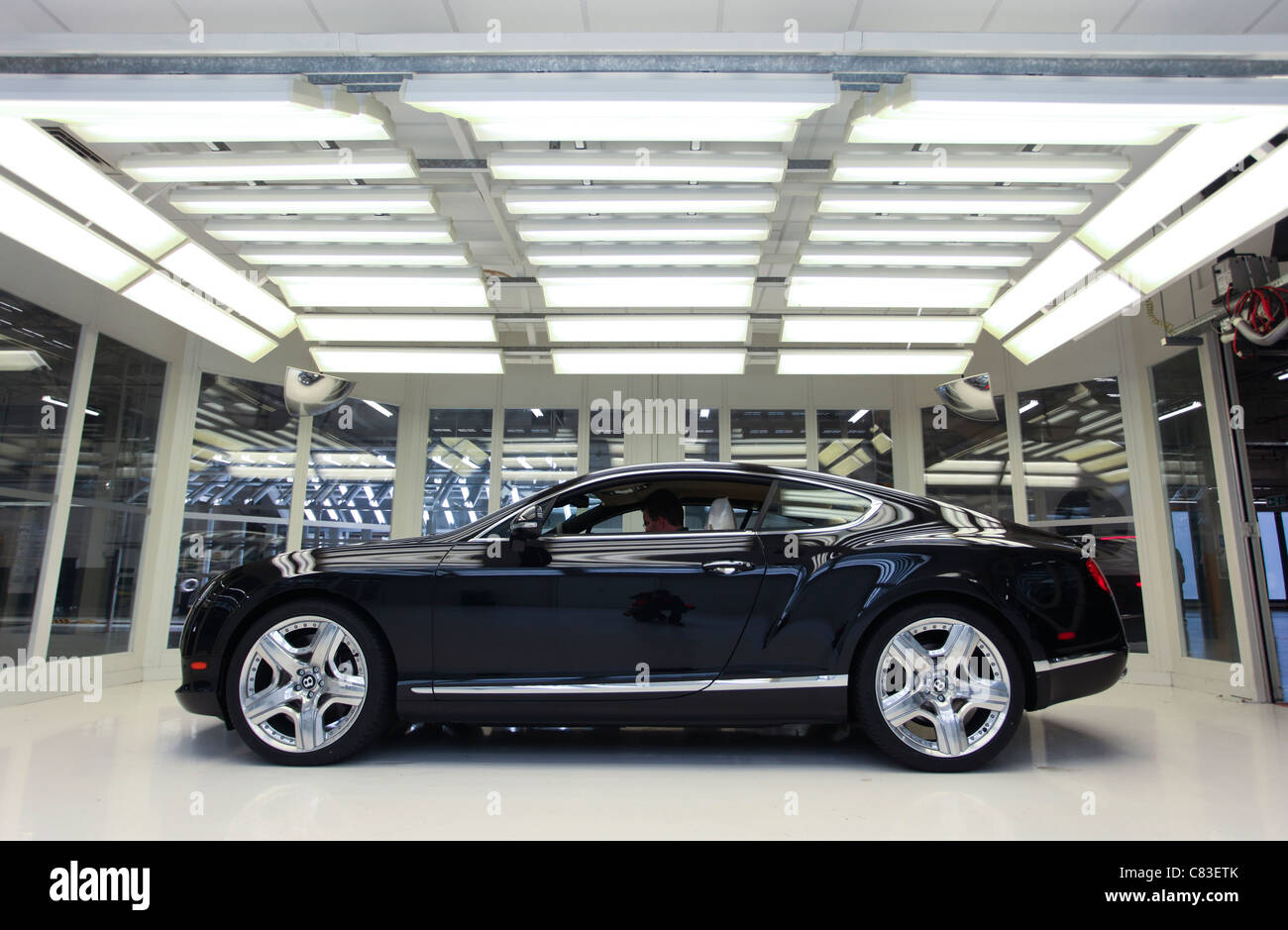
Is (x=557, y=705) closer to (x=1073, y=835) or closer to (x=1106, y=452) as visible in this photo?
(x=1073, y=835)

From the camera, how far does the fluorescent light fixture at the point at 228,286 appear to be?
4535mm

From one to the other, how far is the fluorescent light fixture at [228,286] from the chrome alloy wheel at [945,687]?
181 inches

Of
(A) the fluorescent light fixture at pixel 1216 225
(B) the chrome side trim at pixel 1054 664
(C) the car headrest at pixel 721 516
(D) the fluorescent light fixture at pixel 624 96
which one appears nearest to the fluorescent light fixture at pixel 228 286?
(D) the fluorescent light fixture at pixel 624 96

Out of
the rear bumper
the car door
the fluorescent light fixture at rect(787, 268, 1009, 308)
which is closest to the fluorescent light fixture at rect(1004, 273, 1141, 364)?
the fluorescent light fixture at rect(787, 268, 1009, 308)

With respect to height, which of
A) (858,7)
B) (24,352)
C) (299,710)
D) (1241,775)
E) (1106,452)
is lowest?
(1241,775)

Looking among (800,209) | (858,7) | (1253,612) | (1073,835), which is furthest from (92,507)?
(1253,612)

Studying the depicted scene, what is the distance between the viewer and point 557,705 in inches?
116

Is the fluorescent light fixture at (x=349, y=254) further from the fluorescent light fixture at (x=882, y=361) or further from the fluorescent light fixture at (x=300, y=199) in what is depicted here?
the fluorescent light fixture at (x=882, y=361)

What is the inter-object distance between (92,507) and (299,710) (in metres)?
4.23

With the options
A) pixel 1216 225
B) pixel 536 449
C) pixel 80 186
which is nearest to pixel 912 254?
pixel 1216 225

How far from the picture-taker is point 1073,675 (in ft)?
9.73

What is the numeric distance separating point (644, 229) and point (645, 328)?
1.38 metres

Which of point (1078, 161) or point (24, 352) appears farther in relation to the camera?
point (24, 352)

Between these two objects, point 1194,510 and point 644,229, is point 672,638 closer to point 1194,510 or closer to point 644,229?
point 644,229
